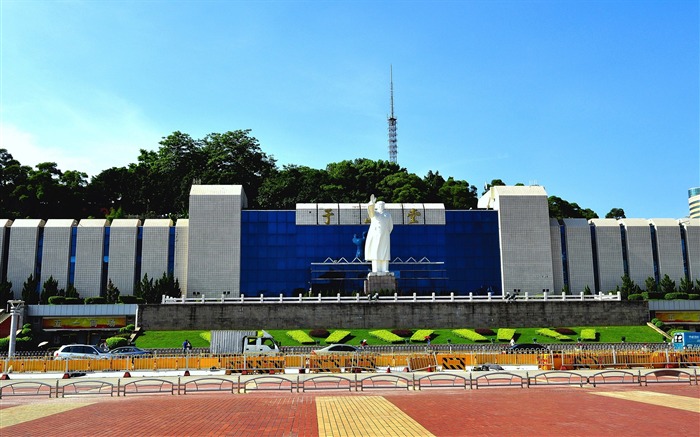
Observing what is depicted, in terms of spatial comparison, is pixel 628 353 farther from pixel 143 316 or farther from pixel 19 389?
pixel 143 316

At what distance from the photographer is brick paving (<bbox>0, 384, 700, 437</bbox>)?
14.9 m

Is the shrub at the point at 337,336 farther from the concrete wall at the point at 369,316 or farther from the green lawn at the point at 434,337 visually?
the concrete wall at the point at 369,316

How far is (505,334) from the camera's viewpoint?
164 ft

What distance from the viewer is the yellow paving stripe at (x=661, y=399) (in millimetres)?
18625

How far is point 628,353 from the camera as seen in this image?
1298 inches

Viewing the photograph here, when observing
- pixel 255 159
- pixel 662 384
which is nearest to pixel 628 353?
pixel 662 384

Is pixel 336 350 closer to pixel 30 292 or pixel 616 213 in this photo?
pixel 30 292

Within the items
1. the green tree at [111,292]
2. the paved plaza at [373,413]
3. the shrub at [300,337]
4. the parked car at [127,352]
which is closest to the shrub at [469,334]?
the shrub at [300,337]

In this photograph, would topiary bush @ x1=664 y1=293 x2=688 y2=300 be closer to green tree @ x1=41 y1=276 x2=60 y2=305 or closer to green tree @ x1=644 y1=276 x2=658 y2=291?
green tree @ x1=644 y1=276 x2=658 y2=291

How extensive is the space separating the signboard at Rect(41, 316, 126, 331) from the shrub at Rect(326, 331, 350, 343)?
19.8 meters

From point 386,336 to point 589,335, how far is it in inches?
645

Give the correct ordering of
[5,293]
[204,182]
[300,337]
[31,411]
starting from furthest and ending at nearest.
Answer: [204,182]
[5,293]
[300,337]
[31,411]

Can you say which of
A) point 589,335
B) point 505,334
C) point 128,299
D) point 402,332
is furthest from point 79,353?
point 589,335

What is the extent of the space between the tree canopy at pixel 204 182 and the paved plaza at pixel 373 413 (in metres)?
61.5
